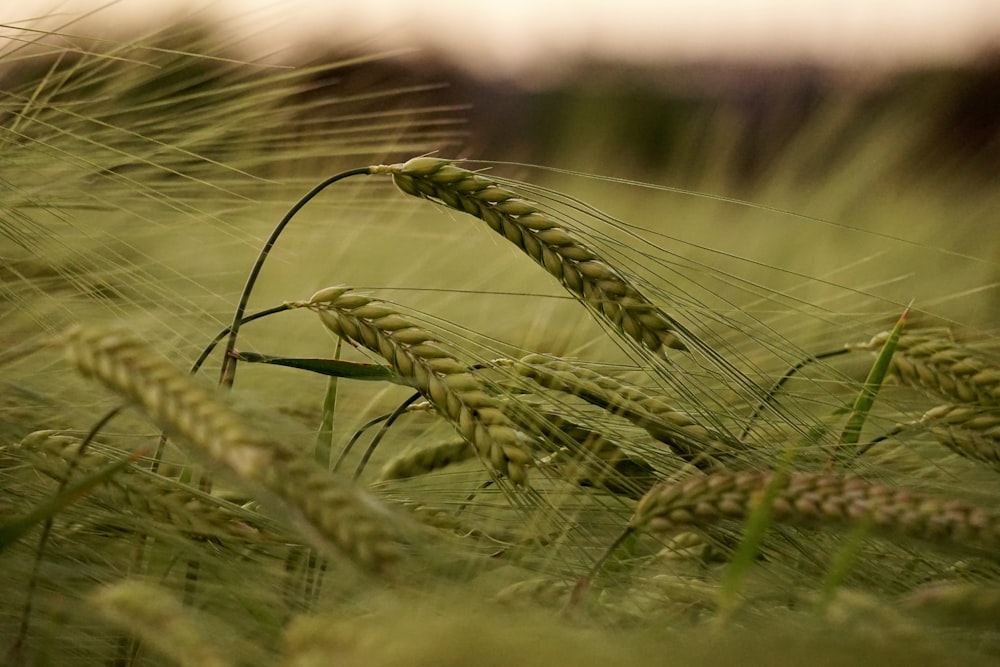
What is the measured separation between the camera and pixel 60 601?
1.58ft

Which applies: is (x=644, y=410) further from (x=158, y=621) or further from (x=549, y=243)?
(x=158, y=621)

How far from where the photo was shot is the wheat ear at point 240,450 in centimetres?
37

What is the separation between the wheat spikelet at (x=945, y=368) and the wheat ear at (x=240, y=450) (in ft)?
1.48

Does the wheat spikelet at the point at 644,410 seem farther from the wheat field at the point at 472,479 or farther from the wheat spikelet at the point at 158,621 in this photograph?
the wheat spikelet at the point at 158,621

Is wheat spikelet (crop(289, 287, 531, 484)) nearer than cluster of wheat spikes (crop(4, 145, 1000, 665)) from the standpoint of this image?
No

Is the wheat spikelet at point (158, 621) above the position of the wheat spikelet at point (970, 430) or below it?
below

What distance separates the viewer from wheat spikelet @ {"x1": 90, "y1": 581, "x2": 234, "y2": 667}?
1.16 ft

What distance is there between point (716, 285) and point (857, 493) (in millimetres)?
1330

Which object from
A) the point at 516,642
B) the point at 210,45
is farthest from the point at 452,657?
the point at 210,45

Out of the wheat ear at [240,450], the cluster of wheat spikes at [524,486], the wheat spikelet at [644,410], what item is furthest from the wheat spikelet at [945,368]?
the wheat ear at [240,450]

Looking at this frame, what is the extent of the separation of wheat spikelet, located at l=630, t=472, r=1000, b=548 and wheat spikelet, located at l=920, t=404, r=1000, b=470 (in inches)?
8.8

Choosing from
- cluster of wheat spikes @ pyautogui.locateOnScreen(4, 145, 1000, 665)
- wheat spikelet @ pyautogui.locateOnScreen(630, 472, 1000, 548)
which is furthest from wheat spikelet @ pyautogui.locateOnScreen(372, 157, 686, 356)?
wheat spikelet @ pyautogui.locateOnScreen(630, 472, 1000, 548)

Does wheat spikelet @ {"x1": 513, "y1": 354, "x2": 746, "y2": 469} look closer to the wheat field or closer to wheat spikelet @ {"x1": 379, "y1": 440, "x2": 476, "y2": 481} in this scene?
the wheat field

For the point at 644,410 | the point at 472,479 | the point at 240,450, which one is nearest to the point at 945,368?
the point at 644,410
